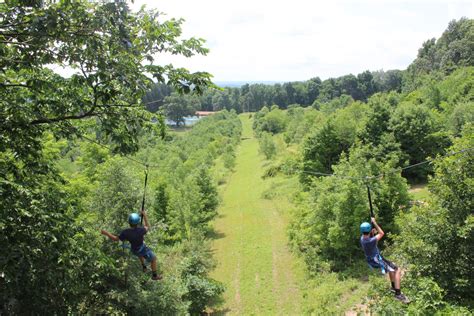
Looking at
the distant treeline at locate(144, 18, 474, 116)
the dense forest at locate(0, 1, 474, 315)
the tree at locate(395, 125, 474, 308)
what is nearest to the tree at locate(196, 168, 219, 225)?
the dense forest at locate(0, 1, 474, 315)

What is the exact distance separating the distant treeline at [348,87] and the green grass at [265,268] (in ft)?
203

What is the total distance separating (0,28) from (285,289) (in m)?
24.7

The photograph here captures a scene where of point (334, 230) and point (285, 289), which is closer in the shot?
point (334, 230)

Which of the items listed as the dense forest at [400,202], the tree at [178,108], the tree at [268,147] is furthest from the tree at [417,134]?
the tree at [178,108]

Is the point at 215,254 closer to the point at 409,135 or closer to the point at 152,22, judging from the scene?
the point at 409,135

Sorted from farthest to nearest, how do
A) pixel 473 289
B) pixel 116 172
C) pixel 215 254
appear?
pixel 215 254
pixel 116 172
pixel 473 289

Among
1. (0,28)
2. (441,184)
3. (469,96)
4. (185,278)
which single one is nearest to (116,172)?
(185,278)

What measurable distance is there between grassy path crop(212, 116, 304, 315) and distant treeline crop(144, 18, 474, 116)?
199ft

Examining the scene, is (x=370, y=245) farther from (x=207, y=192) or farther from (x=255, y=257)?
(x=207, y=192)

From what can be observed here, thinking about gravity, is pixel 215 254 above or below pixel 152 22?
below

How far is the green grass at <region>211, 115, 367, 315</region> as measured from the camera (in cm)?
2317

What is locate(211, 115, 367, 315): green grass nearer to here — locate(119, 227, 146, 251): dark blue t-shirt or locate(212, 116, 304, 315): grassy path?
locate(212, 116, 304, 315): grassy path

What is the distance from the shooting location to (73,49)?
20.5ft

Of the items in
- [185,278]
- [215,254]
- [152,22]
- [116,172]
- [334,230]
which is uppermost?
[152,22]
